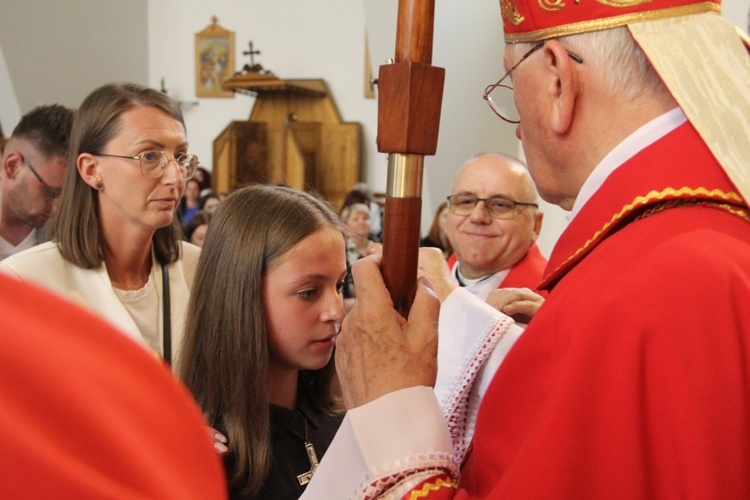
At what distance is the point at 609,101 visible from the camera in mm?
1294

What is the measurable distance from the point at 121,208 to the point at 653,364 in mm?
2039

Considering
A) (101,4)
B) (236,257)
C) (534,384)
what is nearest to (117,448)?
(534,384)

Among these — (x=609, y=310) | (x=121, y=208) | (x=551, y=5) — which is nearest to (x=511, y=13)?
(x=551, y=5)

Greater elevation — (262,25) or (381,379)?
(262,25)

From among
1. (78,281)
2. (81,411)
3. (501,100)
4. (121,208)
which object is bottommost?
(78,281)

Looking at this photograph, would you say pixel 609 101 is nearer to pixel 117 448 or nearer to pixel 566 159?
pixel 566 159

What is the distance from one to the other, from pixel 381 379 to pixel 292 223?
2.81ft

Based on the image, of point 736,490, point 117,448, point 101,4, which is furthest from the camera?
point 101,4

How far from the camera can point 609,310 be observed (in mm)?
1120

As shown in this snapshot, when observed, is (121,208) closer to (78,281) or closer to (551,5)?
(78,281)

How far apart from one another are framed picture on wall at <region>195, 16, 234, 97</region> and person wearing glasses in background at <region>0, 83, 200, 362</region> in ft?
41.7

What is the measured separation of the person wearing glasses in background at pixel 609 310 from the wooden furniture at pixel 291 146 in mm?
12234

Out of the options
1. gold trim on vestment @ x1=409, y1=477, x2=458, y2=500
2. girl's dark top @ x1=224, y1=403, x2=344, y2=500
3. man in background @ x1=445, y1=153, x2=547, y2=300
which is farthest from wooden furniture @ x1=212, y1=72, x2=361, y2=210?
gold trim on vestment @ x1=409, y1=477, x2=458, y2=500

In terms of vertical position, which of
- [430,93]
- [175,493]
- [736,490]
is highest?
[430,93]
